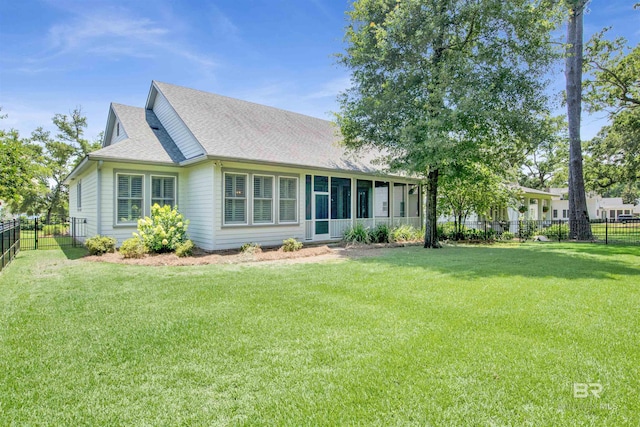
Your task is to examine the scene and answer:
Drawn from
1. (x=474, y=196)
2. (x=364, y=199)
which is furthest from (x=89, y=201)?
(x=474, y=196)

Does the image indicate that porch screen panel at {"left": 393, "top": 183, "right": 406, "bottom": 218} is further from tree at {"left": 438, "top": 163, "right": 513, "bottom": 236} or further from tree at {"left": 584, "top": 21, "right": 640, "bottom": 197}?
tree at {"left": 584, "top": 21, "right": 640, "bottom": 197}

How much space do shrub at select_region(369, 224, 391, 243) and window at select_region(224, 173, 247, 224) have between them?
5354mm

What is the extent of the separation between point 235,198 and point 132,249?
11.3ft

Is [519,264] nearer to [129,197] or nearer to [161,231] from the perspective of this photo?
[161,231]

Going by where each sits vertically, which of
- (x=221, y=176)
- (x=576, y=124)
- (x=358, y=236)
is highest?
(x=576, y=124)

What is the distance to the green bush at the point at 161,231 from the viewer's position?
998cm

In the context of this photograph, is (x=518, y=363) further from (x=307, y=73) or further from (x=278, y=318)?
(x=307, y=73)

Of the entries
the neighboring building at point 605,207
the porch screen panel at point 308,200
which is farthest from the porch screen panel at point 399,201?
the neighboring building at point 605,207

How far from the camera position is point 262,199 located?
1185 centimetres

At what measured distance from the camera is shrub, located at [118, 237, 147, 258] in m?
9.29

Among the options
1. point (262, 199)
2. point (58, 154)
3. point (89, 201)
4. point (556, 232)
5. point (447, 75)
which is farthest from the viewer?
point (58, 154)

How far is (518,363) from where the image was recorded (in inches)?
120

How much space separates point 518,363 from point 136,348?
3.77 meters

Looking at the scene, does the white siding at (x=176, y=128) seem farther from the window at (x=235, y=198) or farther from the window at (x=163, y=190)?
the window at (x=235, y=198)
